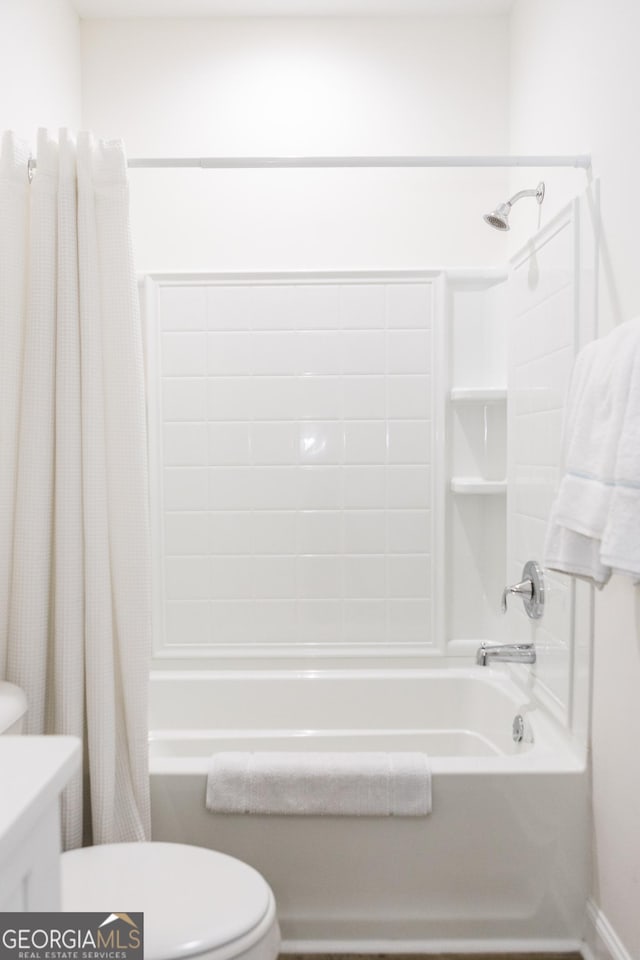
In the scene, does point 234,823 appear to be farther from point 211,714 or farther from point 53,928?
point 53,928

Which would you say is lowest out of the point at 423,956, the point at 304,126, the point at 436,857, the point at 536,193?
the point at 423,956

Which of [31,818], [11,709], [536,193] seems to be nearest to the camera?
[31,818]

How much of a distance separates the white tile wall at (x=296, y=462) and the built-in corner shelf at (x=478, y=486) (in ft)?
0.43

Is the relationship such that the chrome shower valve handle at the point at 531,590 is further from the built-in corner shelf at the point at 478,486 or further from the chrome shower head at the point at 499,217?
the chrome shower head at the point at 499,217

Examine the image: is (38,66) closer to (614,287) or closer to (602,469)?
(614,287)

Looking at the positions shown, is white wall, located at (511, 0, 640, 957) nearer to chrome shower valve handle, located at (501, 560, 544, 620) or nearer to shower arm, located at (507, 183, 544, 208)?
shower arm, located at (507, 183, 544, 208)

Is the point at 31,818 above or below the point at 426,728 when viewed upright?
above

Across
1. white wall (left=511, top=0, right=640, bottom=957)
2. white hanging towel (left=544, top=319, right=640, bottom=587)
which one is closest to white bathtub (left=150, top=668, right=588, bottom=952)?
white wall (left=511, top=0, right=640, bottom=957)

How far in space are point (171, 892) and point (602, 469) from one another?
113 cm

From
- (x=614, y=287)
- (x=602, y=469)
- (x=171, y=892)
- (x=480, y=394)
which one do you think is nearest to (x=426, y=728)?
(x=480, y=394)

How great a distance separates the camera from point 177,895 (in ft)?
4.80

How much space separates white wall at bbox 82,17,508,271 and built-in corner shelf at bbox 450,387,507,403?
0.47m

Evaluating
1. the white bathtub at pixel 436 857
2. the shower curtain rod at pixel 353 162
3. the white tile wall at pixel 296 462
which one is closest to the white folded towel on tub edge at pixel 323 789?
the white bathtub at pixel 436 857

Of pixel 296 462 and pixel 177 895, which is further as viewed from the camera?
pixel 296 462
